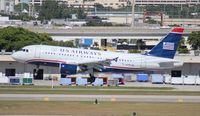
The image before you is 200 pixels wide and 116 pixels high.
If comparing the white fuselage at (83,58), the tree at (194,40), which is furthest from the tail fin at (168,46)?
the tree at (194,40)

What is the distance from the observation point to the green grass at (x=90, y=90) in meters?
75.2

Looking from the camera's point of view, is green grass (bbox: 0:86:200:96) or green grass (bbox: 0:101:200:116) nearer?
green grass (bbox: 0:101:200:116)

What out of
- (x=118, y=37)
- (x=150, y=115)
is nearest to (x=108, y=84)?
(x=150, y=115)

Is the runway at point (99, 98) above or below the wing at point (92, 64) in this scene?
below

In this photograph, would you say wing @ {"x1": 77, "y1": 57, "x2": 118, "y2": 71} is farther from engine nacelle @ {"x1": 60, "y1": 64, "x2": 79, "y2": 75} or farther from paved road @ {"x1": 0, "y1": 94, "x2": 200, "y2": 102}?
paved road @ {"x1": 0, "y1": 94, "x2": 200, "y2": 102}

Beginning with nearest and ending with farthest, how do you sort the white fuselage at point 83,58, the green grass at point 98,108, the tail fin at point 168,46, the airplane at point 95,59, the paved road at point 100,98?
1. the green grass at point 98,108
2. the paved road at point 100,98
3. the airplane at point 95,59
4. the white fuselage at point 83,58
5. the tail fin at point 168,46

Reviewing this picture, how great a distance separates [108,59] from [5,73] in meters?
14.1

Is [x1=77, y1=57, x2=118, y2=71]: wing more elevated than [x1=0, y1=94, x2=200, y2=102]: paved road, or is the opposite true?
[x1=77, y1=57, x2=118, y2=71]: wing

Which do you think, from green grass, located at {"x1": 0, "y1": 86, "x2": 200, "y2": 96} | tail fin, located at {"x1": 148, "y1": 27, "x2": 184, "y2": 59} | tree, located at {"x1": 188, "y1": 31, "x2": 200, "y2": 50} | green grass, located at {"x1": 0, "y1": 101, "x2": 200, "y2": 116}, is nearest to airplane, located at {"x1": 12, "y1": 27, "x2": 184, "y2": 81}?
tail fin, located at {"x1": 148, "y1": 27, "x2": 184, "y2": 59}

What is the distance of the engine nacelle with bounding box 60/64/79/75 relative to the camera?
9506 centimetres

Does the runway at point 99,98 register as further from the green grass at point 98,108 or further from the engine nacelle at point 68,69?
the engine nacelle at point 68,69

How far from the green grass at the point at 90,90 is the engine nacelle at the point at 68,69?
34.7ft

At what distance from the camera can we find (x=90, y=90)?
79125 mm

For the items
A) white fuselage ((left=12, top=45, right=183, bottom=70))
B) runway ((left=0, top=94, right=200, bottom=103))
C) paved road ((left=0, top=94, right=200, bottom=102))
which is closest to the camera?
runway ((left=0, top=94, right=200, bottom=103))
